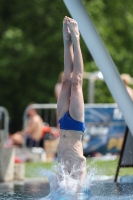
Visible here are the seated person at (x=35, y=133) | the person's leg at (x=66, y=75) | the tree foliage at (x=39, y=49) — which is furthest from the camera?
the tree foliage at (x=39, y=49)

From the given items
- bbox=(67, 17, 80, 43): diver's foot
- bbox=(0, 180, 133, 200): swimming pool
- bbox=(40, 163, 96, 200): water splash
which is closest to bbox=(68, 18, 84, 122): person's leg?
bbox=(67, 17, 80, 43): diver's foot

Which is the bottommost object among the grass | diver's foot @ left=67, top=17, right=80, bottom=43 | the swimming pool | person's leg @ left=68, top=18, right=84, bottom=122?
the grass

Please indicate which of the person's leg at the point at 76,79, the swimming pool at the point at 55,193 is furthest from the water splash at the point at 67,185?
the person's leg at the point at 76,79

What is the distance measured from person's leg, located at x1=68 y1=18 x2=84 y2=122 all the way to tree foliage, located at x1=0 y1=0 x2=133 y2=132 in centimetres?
1756

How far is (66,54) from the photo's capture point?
652 cm

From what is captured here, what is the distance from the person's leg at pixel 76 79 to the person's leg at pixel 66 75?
0.08 meters

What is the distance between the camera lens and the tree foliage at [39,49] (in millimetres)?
24375

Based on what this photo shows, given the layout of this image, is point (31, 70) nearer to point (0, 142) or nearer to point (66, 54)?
point (0, 142)

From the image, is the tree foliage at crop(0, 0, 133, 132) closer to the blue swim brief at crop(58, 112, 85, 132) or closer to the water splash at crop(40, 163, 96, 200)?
the blue swim brief at crop(58, 112, 85, 132)

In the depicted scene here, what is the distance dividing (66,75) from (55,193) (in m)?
1.18

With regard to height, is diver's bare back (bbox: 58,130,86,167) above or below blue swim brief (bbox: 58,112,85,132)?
below

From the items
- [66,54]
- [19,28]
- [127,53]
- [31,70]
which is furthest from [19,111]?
[66,54]

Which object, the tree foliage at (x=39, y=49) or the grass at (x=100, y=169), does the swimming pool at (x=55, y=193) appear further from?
the tree foliage at (x=39, y=49)

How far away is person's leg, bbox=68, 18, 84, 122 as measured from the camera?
6.38 metres
